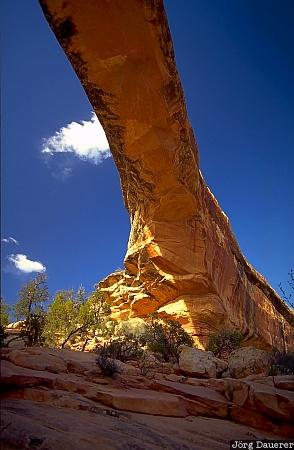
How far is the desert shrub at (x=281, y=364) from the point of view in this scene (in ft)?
31.8

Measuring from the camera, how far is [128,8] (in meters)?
14.4

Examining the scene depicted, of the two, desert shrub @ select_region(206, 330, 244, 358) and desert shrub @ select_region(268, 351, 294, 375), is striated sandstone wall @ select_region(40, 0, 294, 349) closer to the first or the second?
desert shrub @ select_region(206, 330, 244, 358)

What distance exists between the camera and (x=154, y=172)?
22078 mm

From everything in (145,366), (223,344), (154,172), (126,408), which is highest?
(154,172)

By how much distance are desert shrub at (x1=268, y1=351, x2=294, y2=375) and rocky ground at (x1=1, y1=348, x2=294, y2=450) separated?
1363 mm

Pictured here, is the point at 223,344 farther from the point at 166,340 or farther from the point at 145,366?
the point at 145,366

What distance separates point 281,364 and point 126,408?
6.93m

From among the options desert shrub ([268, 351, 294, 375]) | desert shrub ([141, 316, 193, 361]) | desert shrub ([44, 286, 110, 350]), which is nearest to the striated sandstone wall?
desert shrub ([141, 316, 193, 361])

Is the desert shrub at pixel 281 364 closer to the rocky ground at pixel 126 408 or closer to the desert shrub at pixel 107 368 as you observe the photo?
the rocky ground at pixel 126 408

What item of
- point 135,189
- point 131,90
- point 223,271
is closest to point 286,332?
point 223,271

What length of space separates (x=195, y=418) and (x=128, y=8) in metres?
16.9

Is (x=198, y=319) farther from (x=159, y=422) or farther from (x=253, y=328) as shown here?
(x=159, y=422)

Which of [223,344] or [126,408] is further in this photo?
[223,344]

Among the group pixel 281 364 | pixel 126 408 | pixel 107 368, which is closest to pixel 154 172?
pixel 281 364
